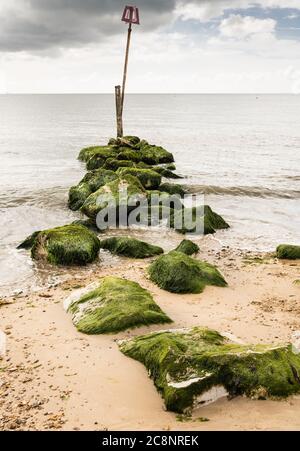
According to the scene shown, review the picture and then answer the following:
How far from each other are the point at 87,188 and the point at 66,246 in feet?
24.4

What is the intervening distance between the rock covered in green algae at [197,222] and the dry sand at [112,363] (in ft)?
13.0

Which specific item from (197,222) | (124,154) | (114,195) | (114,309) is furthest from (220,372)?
(124,154)

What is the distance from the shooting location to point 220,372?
5.04m

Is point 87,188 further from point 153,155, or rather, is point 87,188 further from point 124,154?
point 153,155

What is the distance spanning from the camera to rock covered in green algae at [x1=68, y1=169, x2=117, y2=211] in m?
Result: 17.6

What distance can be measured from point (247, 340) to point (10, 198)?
615 inches

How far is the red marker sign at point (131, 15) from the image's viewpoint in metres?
27.9

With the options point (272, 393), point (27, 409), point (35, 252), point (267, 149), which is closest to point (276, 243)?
point (35, 252)

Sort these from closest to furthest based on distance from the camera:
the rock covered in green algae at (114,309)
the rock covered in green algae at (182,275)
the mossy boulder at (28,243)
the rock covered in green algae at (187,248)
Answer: the rock covered in green algae at (114,309)
the rock covered in green algae at (182,275)
the rock covered in green algae at (187,248)
the mossy boulder at (28,243)

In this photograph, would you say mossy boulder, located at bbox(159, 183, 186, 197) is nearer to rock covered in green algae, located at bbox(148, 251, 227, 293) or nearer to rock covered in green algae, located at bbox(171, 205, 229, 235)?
rock covered in green algae, located at bbox(171, 205, 229, 235)

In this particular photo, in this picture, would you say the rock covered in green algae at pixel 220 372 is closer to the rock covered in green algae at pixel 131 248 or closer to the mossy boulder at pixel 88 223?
the rock covered in green algae at pixel 131 248

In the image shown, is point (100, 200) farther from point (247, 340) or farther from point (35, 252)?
point (247, 340)

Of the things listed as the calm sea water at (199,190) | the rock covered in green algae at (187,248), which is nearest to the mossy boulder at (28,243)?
the calm sea water at (199,190)
